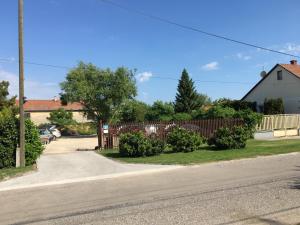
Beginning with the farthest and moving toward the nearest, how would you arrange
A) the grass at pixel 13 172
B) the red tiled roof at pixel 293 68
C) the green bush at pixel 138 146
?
the red tiled roof at pixel 293 68 → the green bush at pixel 138 146 → the grass at pixel 13 172

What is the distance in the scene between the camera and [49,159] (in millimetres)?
20781

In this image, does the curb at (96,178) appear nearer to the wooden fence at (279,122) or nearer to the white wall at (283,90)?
the wooden fence at (279,122)

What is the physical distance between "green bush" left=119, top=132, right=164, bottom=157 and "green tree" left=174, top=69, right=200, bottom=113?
132ft

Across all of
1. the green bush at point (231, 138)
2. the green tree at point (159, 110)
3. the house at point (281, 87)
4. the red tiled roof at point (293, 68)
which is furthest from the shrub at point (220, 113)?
the green tree at point (159, 110)

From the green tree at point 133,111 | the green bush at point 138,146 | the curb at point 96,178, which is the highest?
the green tree at point 133,111

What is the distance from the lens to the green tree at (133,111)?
53.7 m

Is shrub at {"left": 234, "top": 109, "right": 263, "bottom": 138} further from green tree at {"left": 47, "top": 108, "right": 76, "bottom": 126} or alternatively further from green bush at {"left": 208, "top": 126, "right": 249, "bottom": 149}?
green tree at {"left": 47, "top": 108, "right": 76, "bottom": 126}

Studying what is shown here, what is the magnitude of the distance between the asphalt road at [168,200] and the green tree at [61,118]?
169 feet

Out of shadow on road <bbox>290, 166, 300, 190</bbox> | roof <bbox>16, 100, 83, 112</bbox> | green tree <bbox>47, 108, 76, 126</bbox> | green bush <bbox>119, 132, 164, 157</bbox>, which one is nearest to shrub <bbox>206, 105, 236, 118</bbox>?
green bush <bbox>119, 132, 164, 157</bbox>

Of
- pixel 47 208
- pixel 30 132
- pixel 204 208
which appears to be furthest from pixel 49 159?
pixel 204 208

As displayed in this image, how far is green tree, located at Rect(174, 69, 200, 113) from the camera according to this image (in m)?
61.3

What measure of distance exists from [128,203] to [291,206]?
332 cm

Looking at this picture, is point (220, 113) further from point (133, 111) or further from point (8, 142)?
point (133, 111)

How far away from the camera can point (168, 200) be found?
9203 millimetres
